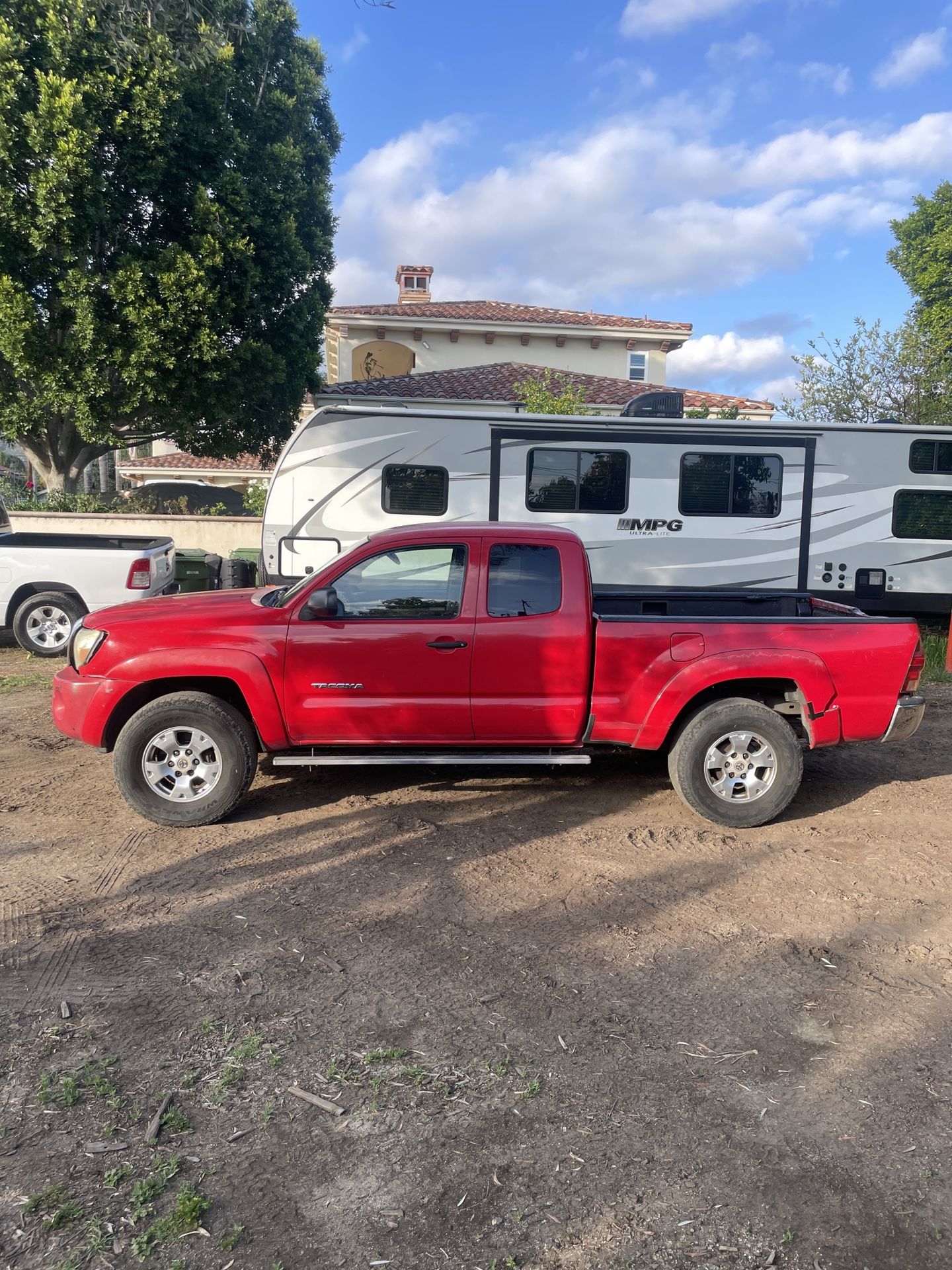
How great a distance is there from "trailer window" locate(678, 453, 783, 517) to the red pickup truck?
20.2ft

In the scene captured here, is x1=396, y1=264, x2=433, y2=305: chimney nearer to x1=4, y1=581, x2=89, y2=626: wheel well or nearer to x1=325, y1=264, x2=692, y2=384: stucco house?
x1=325, y1=264, x2=692, y2=384: stucco house

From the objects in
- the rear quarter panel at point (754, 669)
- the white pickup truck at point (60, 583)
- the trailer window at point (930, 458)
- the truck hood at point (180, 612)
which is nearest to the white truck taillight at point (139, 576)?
the white pickup truck at point (60, 583)

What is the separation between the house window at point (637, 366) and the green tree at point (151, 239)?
14323 millimetres

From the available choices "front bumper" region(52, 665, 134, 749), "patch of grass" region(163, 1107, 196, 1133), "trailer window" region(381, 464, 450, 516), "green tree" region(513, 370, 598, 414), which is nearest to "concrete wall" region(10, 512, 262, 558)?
"green tree" region(513, 370, 598, 414)

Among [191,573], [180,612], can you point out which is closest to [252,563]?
[191,573]

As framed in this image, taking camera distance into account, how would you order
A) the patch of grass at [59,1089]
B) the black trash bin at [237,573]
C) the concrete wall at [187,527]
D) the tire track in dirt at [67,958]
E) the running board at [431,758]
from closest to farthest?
the patch of grass at [59,1089]
the tire track in dirt at [67,958]
the running board at [431,758]
the black trash bin at [237,573]
the concrete wall at [187,527]

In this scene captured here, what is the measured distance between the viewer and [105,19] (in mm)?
8930

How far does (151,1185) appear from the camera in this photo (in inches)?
106

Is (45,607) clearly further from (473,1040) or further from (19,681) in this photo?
(473,1040)

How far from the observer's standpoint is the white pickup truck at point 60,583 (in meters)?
10.6

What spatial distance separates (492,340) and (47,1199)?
29810mm

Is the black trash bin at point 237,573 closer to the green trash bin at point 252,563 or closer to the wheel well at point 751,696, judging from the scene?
the green trash bin at point 252,563

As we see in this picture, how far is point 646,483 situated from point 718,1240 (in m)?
9.98

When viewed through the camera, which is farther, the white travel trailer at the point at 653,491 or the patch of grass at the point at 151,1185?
the white travel trailer at the point at 653,491
